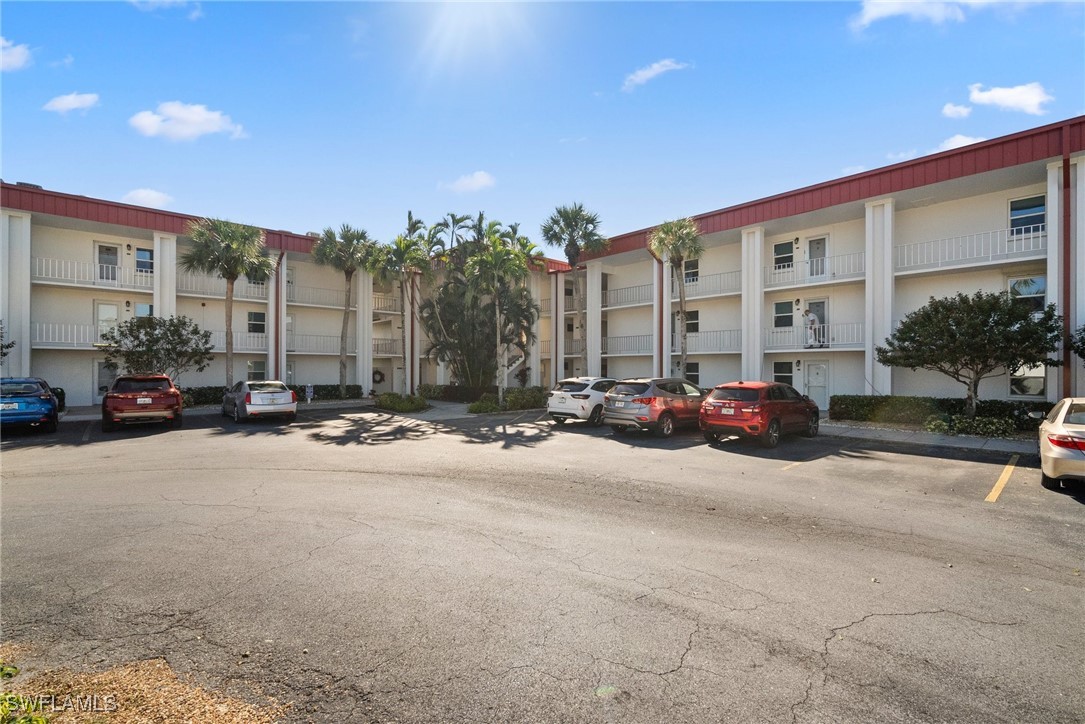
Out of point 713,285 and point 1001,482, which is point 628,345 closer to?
point 713,285

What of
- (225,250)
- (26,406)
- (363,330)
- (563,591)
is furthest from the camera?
(363,330)

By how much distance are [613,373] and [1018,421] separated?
17.6 m

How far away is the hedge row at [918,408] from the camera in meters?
14.5

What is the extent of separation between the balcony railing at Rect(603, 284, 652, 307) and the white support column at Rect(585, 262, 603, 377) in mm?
746

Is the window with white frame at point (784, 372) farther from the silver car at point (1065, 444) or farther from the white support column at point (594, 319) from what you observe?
the silver car at point (1065, 444)

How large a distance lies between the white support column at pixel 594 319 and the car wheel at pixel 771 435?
14.1 m

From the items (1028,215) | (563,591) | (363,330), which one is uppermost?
(1028,215)

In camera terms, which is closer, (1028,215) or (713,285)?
(1028,215)

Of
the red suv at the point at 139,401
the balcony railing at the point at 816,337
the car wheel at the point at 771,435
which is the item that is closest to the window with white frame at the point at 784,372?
the balcony railing at the point at 816,337

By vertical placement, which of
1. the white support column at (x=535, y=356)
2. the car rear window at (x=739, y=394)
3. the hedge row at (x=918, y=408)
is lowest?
the hedge row at (x=918, y=408)

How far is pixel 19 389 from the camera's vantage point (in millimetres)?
14703

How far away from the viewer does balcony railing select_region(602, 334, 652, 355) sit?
2638 centimetres

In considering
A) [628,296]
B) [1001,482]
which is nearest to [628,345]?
[628,296]

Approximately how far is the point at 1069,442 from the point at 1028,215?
519 inches
